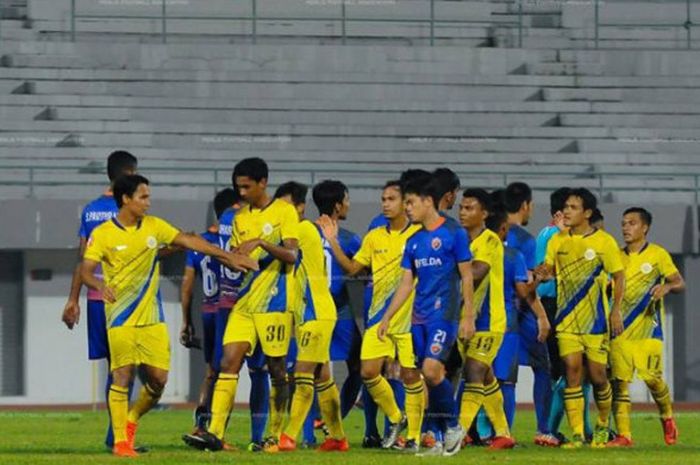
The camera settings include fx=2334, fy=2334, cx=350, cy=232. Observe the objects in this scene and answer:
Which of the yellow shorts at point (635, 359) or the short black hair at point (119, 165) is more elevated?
the short black hair at point (119, 165)

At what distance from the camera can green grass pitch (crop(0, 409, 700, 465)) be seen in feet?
54.0

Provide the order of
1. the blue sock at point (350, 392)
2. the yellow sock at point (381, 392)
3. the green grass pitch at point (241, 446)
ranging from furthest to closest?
the blue sock at point (350, 392), the yellow sock at point (381, 392), the green grass pitch at point (241, 446)

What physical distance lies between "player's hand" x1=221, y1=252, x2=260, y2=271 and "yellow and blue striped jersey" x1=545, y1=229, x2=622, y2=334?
10.9 ft

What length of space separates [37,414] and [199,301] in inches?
141

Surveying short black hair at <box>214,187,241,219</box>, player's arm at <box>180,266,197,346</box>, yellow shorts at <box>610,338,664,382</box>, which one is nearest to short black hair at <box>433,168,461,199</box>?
short black hair at <box>214,187,241,219</box>

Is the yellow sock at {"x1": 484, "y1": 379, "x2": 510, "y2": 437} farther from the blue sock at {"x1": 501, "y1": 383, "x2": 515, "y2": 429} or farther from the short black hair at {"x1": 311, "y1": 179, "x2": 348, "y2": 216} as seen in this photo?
the short black hair at {"x1": 311, "y1": 179, "x2": 348, "y2": 216}

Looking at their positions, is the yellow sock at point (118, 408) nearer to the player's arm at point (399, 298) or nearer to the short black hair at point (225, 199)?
the player's arm at point (399, 298)

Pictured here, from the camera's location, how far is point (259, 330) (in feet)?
57.3

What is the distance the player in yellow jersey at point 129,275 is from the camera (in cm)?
1684

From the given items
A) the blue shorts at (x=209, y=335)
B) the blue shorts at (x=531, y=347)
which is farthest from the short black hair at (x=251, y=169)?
the blue shorts at (x=531, y=347)

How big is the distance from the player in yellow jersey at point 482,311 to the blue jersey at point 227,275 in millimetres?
1824

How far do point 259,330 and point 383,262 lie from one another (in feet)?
4.48

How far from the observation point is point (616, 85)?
38438 millimetres

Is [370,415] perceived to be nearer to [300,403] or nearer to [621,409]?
[300,403]
